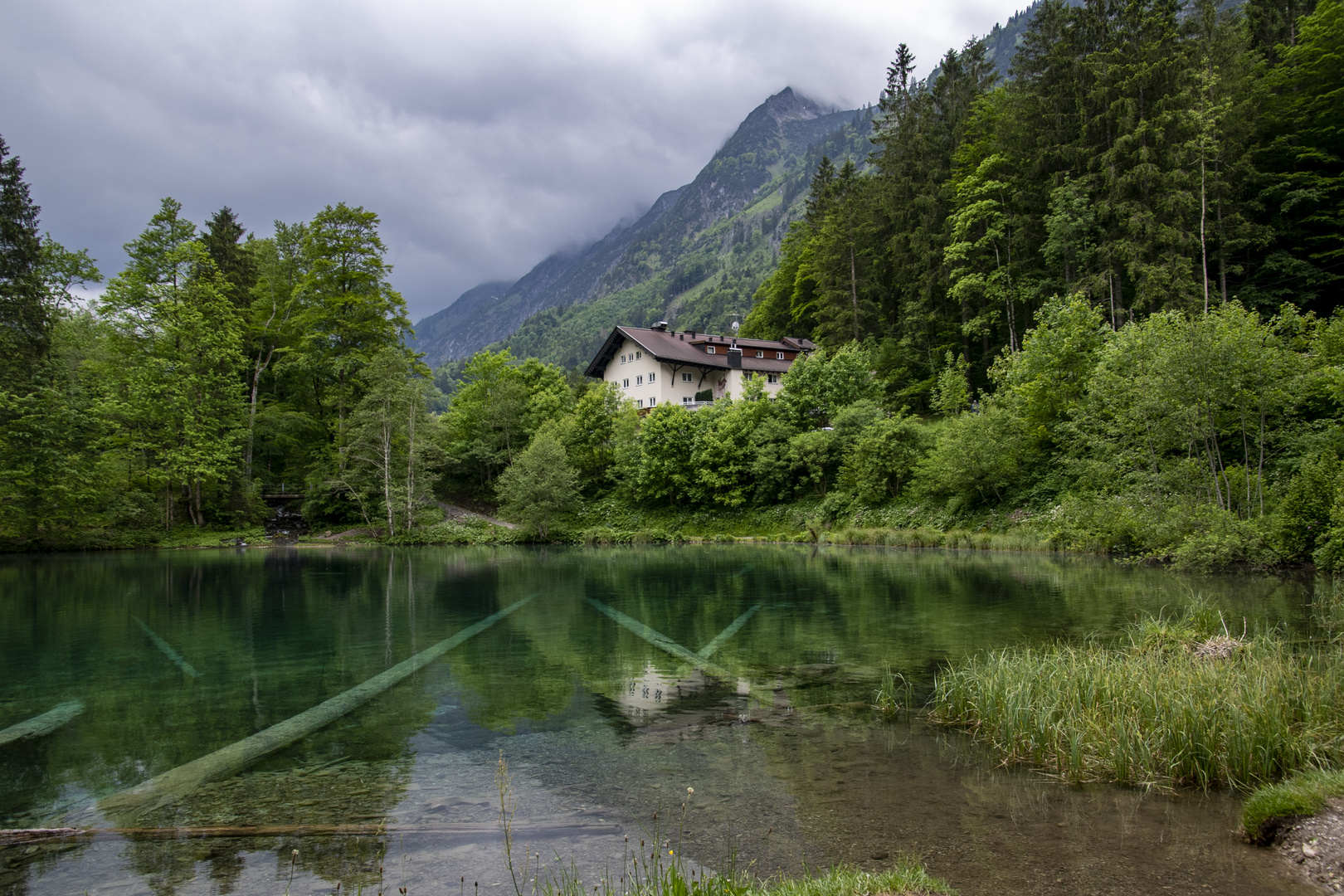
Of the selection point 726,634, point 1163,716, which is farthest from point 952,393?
point 1163,716

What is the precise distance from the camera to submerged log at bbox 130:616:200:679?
447 inches

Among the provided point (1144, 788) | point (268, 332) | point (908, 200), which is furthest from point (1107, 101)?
point (268, 332)

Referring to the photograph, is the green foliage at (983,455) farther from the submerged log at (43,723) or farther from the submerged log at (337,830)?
the submerged log at (43,723)

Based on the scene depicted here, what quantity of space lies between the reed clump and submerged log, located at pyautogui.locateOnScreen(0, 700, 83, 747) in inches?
417

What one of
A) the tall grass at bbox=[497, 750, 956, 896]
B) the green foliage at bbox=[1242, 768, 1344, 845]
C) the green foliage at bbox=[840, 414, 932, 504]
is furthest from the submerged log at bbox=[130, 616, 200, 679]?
the green foliage at bbox=[840, 414, 932, 504]

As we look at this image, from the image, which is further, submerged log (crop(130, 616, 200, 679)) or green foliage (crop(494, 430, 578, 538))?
green foliage (crop(494, 430, 578, 538))

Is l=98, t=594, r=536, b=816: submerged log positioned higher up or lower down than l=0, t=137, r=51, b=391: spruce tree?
lower down

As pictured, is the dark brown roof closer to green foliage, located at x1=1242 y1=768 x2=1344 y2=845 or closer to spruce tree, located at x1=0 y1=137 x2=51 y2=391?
spruce tree, located at x1=0 y1=137 x2=51 y2=391

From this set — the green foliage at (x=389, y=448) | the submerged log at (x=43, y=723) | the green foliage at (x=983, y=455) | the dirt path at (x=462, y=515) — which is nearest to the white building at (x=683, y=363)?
the dirt path at (x=462, y=515)

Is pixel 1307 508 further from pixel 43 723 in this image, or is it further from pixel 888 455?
pixel 43 723

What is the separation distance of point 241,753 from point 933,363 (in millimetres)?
48095

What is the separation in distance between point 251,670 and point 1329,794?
13.2 m

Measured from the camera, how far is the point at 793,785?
618 centimetres

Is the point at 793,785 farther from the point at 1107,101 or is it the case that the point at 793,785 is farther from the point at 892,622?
the point at 1107,101
